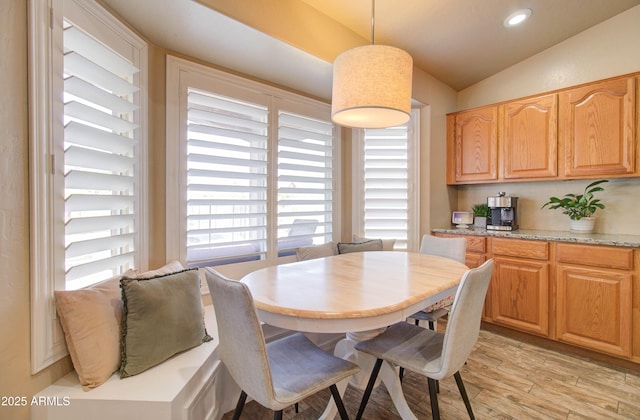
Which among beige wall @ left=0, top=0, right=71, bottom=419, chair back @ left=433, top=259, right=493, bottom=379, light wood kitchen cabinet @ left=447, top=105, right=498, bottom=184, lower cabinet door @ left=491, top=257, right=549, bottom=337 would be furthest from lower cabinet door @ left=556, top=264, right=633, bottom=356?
beige wall @ left=0, top=0, right=71, bottom=419

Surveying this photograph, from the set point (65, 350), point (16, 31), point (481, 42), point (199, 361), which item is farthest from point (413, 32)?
point (65, 350)

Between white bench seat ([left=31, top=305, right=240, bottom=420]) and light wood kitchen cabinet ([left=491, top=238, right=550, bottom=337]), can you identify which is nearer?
white bench seat ([left=31, top=305, right=240, bottom=420])

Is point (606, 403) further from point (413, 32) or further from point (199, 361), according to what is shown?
point (413, 32)

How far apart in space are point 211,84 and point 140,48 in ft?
1.52

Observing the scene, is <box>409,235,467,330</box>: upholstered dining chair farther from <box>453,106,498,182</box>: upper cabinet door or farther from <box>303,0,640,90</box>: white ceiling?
<box>303,0,640,90</box>: white ceiling

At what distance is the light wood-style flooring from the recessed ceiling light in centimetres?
272

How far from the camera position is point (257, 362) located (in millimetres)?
1062

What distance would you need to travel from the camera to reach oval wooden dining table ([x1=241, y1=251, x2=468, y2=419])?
1142mm

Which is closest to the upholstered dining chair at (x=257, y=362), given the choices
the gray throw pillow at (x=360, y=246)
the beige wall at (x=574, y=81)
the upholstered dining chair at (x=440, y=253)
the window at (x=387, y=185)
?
the upholstered dining chair at (x=440, y=253)

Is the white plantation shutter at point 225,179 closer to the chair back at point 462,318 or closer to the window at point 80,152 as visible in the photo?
the window at point 80,152

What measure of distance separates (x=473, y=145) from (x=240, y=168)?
246 cm

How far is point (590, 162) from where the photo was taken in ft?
8.13

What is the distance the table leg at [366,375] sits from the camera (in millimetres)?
1529

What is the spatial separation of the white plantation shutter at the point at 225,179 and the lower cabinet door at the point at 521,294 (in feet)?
7.19
